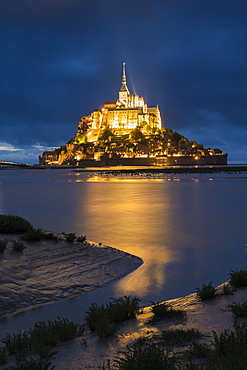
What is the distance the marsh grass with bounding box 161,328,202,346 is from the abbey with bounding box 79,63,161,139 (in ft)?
501

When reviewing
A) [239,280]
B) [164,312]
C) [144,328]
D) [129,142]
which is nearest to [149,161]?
[129,142]

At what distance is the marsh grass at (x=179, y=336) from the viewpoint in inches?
157

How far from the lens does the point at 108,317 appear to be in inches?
192

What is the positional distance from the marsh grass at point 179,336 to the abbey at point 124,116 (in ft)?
501

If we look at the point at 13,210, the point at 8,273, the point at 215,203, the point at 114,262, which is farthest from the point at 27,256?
the point at 215,203

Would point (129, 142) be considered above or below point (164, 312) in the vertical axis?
above

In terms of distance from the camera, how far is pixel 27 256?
7.97m

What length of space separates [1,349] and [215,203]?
1827cm

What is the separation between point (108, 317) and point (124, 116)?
505 feet

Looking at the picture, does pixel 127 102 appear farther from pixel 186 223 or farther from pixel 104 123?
pixel 186 223

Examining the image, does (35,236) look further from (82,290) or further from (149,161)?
(149,161)

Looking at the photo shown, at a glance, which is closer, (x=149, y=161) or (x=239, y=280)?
(x=239, y=280)

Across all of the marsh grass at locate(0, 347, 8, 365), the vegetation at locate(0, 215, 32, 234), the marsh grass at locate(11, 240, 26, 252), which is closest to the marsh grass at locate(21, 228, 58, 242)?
the vegetation at locate(0, 215, 32, 234)

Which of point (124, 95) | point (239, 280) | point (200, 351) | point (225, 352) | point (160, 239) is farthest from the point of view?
point (124, 95)
